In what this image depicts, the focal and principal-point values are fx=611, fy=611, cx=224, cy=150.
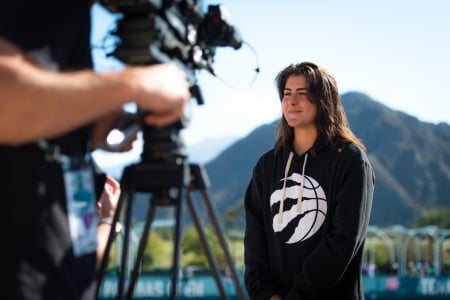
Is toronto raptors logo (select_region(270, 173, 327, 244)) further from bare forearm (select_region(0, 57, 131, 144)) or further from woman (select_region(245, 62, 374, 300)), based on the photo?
bare forearm (select_region(0, 57, 131, 144))

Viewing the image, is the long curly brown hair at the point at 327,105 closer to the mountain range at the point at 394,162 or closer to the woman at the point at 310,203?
the woman at the point at 310,203

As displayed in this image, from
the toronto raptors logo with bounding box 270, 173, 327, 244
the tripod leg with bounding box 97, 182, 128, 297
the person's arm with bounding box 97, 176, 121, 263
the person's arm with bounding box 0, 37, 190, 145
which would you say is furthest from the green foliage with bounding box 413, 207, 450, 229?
the person's arm with bounding box 0, 37, 190, 145

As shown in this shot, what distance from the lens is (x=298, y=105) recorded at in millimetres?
2600

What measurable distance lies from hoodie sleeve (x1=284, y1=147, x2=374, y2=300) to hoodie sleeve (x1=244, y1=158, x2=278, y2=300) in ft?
0.51

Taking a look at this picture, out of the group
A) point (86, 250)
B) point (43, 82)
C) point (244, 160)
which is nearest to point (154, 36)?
point (43, 82)

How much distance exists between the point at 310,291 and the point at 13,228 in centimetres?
145

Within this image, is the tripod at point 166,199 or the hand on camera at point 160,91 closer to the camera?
the hand on camera at point 160,91

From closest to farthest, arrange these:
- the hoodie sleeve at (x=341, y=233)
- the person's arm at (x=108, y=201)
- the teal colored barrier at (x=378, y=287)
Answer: the person's arm at (x=108, y=201), the hoodie sleeve at (x=341, y=233), the teal colored barrier at (x=378, y=287)

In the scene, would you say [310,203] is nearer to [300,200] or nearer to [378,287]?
[300,200]

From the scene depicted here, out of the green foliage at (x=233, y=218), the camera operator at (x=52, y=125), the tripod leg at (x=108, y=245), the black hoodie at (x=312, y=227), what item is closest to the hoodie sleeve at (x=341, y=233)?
the black hoodie at (x=312, y=227)

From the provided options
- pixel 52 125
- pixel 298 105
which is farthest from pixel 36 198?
pixel 298 105

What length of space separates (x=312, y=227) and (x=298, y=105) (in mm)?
521

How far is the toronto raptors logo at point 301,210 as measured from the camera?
2475 mm

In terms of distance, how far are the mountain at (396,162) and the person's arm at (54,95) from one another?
220 feet
